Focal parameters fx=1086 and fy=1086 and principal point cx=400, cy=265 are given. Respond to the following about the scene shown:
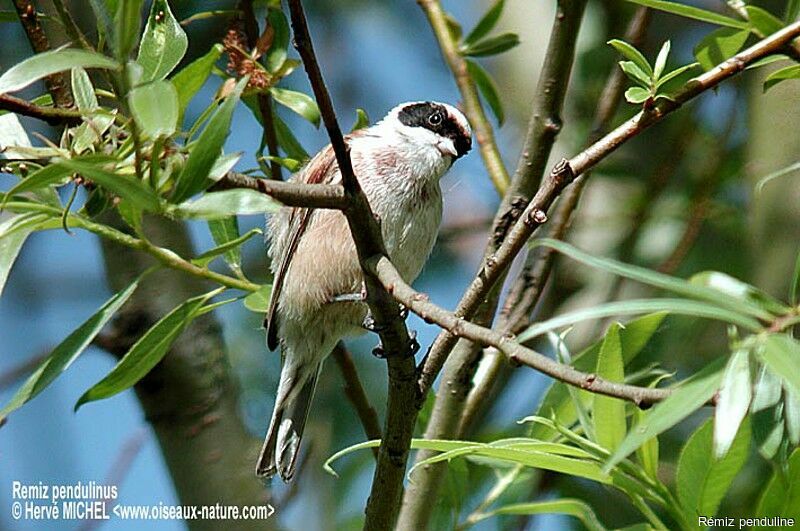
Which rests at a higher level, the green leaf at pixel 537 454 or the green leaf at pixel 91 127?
the green leaf at pixel 91 127

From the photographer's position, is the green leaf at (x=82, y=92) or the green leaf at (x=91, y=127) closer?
the green leaf at (x=91, y=127)

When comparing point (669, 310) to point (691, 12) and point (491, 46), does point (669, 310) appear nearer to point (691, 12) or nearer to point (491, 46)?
point (691, 12)

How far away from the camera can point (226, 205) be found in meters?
1.30

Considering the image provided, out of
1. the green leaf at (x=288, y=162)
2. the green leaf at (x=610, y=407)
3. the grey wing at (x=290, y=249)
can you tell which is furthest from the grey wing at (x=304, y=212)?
the green leaf at (x=610, y=407)

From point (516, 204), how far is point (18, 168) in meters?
1.06

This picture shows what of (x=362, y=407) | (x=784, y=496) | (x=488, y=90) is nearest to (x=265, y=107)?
(x=488, y=90)

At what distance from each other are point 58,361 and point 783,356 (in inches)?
44.1

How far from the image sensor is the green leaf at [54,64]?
1.16m

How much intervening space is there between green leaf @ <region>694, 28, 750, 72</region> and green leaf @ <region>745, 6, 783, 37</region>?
107 millimetres

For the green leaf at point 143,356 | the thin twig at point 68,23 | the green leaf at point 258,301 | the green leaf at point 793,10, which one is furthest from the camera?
the green leaf at point 258,301

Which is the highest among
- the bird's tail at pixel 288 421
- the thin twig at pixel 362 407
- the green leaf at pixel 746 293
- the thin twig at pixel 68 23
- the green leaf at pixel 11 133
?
the thin twig at pixel 68 23

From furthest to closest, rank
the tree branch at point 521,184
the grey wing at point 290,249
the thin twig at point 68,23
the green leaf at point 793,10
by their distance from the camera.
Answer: the grey wing at point 290,249, the tree branch at point 521,184, the thin twig at point 68,23, the green leaf at point 793,10

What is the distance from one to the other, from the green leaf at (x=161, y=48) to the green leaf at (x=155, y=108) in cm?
25

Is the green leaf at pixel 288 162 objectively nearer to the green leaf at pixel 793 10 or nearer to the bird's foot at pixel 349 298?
the bird's foot at pixel 349 298
